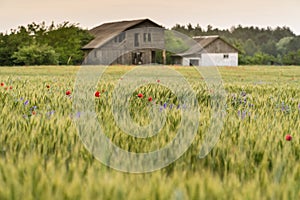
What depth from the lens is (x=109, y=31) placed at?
185 ft

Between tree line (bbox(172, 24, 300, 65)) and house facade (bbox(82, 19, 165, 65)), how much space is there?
29.1 meters

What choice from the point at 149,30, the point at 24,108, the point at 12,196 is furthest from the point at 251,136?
the point at 149,30

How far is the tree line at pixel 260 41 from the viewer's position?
79.6 meters

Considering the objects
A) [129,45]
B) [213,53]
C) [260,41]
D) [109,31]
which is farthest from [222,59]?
[260,41]

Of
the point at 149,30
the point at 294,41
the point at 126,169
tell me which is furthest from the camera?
the point at 294,41

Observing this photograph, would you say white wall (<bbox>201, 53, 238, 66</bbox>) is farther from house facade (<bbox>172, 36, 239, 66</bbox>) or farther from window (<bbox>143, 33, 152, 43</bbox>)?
window (<bbox>143, 33, 152, 43</bbox>)

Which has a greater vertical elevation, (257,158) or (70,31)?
(70,31)

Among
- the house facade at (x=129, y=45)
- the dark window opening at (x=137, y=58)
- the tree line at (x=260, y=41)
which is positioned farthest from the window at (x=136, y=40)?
the tree line at (x=260, y=41)

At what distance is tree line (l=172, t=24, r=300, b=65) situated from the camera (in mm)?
79606

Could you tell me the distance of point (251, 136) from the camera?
278cm

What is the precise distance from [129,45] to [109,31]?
4566 millimetres

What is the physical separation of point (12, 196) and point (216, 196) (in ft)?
2.21

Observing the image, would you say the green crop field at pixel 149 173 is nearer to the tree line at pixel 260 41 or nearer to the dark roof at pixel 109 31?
the dark roof at pixel 109 31

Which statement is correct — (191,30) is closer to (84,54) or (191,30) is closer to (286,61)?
(286,61)
